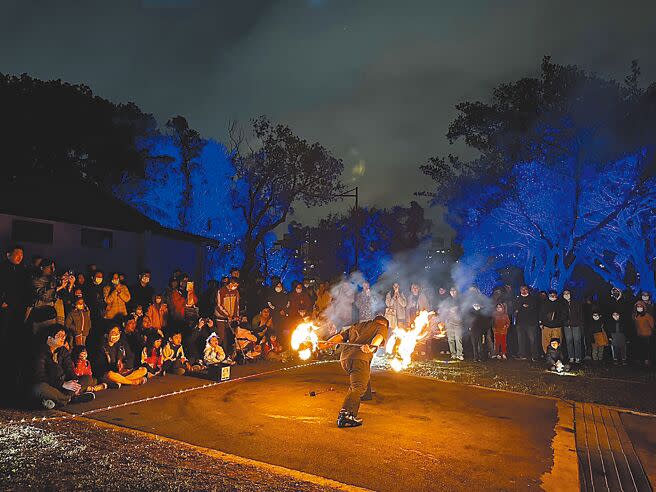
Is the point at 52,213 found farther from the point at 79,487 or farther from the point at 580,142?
the point at 580,142

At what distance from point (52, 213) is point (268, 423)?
11.5 metres

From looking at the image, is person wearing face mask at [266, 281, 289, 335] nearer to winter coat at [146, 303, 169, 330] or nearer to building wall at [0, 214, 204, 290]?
winter coat at [146, 303, 169, 330]

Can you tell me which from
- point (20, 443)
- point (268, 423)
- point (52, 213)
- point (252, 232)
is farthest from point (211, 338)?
point (252, 232)

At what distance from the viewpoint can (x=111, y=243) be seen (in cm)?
1784

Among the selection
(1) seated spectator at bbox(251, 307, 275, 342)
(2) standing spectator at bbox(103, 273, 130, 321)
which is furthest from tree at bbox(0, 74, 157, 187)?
(2) standing spectator at bbox(103, 273, 130, 321)

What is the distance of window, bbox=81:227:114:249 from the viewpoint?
16844 mm

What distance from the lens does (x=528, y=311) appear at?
13.7 metres

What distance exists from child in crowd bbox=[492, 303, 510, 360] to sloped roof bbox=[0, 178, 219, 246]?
479 inches

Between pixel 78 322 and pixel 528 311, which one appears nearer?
pixel 78 322

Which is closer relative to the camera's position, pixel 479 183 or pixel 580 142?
pixel 580 142

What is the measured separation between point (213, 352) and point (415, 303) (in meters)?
5.97

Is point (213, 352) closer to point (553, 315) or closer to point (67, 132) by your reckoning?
point (553, 315)

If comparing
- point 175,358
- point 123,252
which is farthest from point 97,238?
point 175,358

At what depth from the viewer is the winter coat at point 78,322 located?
966cm
